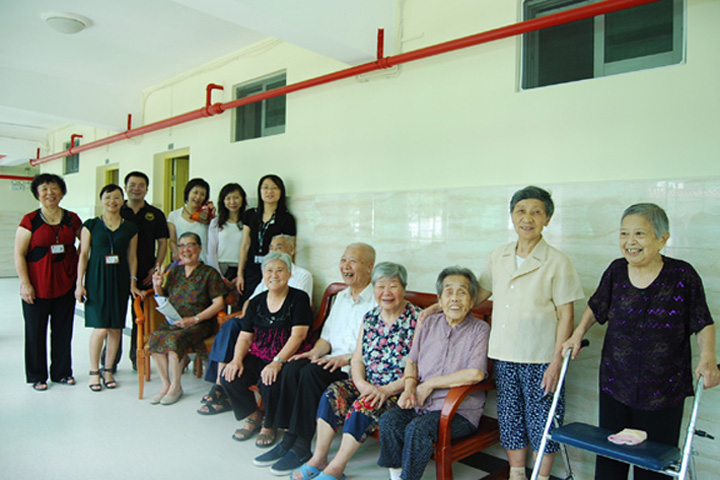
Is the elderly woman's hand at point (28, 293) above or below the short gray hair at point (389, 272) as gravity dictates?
below

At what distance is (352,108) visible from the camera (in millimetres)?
4191

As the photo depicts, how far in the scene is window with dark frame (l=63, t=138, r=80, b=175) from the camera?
933cm

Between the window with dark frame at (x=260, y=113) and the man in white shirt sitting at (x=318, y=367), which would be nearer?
the man in white shirt sitting at (x=318, y=367)

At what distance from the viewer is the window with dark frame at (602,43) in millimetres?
2736

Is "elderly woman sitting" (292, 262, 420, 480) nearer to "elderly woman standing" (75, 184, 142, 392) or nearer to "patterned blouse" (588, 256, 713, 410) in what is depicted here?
"patterned blouse" (588, 256, 713, 410)

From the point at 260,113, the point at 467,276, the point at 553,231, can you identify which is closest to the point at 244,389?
the point at 467,276

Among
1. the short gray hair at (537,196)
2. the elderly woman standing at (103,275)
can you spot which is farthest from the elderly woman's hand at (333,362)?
the elderly woman standing at (103,275)

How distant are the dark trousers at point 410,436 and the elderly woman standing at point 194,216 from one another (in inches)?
119

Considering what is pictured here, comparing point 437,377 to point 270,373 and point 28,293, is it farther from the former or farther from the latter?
point 28,293

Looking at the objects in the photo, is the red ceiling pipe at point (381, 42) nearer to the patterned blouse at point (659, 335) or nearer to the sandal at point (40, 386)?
the patterned blouse at point (659, 335)

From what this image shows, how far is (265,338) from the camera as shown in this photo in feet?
11.9

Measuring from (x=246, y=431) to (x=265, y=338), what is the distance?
0.60 meters

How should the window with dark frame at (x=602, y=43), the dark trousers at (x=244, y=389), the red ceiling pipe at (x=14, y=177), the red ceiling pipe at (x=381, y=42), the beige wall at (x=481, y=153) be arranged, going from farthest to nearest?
the red ceiling pipe at (x=14, y=177) → the red ceiling pipe at (x=381, y=42) → the dark trousers at (x=244, y=389) → the window with dark frame at (x=602, y=43) → the beige wall at (x=481, y=153)

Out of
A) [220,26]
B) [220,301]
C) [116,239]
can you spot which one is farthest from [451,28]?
A: [116,239]
